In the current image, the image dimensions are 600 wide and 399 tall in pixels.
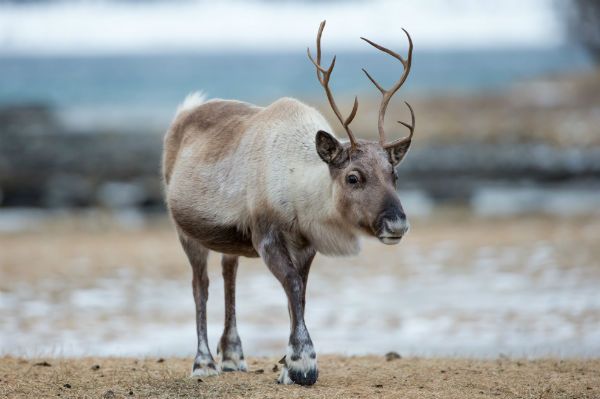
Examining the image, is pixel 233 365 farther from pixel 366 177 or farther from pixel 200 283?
pixel 366 177

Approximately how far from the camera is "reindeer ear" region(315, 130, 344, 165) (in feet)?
25.1

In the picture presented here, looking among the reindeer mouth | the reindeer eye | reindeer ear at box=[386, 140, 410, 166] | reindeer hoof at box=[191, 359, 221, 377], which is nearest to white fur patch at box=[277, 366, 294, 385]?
reindeer hoof at box=[191, 359, 221, 377]

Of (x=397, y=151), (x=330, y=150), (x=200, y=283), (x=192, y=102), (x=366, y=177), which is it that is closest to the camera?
(x=366, y=177)

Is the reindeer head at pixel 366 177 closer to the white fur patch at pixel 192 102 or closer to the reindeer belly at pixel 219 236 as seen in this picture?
the reindeer belly at pixel 219 236

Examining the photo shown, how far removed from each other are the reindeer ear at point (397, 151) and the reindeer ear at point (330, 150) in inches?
15.7

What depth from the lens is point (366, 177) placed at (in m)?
7.54

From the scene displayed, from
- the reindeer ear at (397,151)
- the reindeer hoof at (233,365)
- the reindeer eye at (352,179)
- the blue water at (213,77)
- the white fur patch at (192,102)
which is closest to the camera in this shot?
the reindeer eye at (352,179)

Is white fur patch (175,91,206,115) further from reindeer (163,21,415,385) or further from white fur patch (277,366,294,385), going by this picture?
white fur patch (277,366,294,385)

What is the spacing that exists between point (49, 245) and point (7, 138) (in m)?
20.1

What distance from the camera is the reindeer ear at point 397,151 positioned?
780cm

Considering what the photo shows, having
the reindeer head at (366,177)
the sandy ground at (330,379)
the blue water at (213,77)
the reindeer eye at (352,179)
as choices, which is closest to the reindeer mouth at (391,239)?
the reindeer head at (366,177)

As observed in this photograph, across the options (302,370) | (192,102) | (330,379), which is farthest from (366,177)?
(192,102)

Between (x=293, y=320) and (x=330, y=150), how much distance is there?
1350 mm

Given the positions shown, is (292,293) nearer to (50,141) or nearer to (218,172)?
(218,172)
